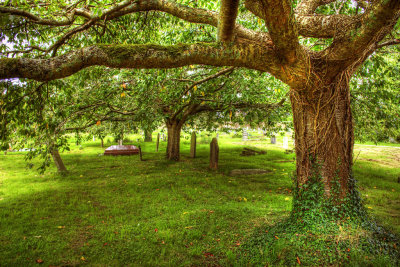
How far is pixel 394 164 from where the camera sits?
45.2 feet

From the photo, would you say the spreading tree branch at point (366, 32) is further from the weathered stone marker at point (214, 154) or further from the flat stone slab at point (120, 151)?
the flat stone slab at point (120, 151)

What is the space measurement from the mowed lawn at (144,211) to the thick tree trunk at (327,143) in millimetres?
1465

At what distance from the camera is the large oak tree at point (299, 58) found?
3.17 metres

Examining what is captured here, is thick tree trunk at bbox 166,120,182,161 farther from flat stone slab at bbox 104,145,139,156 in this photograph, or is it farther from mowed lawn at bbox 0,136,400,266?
flat stone slab at bbox 104,145,139,156

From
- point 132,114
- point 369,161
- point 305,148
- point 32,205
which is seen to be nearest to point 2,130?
point 32,205

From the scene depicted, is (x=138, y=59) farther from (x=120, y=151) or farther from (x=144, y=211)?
(x=120, y=151)

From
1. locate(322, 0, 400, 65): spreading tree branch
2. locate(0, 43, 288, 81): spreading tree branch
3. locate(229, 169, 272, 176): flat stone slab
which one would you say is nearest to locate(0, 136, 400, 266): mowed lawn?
locate(229, 169, 272, 176): flat stone slab

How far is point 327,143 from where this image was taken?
449 centimetres

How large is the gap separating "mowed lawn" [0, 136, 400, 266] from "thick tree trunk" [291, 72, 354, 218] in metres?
1.47

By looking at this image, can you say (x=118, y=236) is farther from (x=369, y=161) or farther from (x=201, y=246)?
(x=369, y=161)

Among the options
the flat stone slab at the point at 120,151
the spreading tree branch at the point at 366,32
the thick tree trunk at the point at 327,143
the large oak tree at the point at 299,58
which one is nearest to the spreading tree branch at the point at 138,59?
the large oak tree at the point at 299,58

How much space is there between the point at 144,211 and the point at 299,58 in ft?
18.7

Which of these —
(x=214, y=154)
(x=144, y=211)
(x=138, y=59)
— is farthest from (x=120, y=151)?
(x=138, y=59)

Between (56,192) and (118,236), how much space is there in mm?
5310
